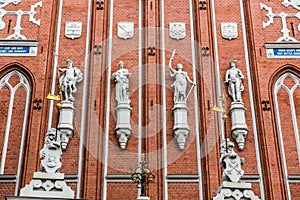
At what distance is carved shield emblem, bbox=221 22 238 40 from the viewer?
43.8ft

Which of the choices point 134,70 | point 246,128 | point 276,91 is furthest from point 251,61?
point 134,70

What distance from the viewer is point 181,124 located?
1208 cm

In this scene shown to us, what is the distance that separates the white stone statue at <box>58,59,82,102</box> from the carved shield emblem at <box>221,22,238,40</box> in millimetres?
3413

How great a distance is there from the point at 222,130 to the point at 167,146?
3.92 ft

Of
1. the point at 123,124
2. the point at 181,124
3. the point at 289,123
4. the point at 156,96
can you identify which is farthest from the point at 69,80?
the point at 289,123

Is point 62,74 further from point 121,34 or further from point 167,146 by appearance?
point 167,146

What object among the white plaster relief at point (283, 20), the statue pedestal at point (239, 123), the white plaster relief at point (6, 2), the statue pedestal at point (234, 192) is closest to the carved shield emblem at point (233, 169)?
the statue pedestal at point (234, 192)

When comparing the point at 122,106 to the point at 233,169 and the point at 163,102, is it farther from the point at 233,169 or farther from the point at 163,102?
the point at 233,169

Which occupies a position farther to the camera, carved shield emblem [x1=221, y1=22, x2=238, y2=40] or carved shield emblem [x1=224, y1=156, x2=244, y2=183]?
carved shield emblem [x1=221, y1=22, x2=238, y2=40]

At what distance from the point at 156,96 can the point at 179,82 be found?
1.88 feet

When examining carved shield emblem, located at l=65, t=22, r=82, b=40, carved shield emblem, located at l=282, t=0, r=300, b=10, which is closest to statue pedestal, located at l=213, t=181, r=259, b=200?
carved shield emblem, located at l=65, t=22, r=82, b=40

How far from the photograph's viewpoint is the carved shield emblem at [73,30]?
43.6 feet

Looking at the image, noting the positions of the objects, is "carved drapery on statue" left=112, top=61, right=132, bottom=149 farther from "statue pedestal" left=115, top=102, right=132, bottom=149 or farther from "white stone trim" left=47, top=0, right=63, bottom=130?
"white stone trim" left=47, top=0, right=63, bottom=130

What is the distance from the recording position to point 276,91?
12836mm
